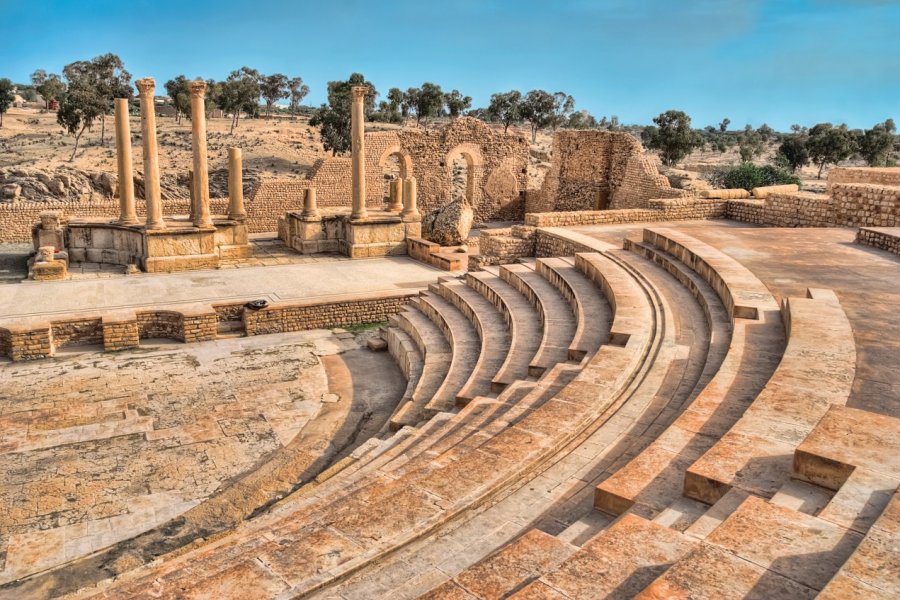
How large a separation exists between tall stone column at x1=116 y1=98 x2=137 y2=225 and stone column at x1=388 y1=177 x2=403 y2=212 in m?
7.93

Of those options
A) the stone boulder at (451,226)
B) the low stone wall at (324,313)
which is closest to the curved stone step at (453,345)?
the low stone wall at (324,313)

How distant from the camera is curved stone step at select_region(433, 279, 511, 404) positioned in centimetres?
938

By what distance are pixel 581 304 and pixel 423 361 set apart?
2.91 metres

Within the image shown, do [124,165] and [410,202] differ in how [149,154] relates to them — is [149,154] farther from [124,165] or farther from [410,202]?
[410,202]

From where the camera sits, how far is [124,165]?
19.9m

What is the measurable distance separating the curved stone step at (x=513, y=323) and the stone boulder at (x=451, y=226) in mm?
6849

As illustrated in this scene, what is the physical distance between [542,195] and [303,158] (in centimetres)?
2109

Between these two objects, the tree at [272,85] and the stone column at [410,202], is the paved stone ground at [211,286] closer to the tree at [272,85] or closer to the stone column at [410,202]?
the stone column at [410,202]

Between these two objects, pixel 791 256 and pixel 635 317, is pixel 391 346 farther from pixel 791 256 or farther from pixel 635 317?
pixel 791 256

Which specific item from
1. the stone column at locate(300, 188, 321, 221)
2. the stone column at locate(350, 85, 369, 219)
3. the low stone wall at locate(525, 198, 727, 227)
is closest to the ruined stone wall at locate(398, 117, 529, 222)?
the stone column at locate(350, 85, 369, 219)

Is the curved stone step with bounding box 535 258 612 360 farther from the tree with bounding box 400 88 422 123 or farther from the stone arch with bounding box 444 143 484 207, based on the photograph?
the tree with bounding box 400 88 422 123

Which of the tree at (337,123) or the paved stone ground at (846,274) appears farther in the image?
the tree at (337,123)

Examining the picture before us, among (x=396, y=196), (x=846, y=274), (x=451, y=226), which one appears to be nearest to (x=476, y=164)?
(x=396, y=196)

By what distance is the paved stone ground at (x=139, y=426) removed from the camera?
7613 mm
